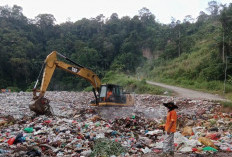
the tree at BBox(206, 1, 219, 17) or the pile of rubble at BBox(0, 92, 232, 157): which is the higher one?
the tree at BBox(206, 1, 219, 17)

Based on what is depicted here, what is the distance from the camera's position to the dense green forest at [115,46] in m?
24.0

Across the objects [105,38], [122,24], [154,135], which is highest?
[122,24]

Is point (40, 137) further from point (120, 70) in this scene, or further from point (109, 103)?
point (120, 70)

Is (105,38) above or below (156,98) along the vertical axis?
above

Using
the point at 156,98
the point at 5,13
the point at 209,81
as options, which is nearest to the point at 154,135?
the point at 156,98

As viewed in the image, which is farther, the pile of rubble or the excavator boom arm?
the excavator boom arm

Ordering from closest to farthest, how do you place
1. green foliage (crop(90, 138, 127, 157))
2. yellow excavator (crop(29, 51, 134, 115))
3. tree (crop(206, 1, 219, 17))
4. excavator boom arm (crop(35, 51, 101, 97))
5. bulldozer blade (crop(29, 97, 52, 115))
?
green foliage (crop(90, 138, 127, 157)) → bulldozer blade (crop(29, 97, 52, 115)) → excavator boom arm (crop(35, 51, 101, 97)) → yellow excavator (crop(29, 51, 134, 115)) → tree (crop(206, 1, 219, 17))

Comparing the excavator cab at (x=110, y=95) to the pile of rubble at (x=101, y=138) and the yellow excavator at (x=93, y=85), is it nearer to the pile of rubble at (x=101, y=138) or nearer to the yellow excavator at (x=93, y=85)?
the yellow excavator at (x=93, y=85)

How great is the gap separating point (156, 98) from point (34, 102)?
1056 centimetres

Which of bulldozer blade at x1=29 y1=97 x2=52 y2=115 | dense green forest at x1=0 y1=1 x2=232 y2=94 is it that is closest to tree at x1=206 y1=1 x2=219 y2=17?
dense green forest at x1=0 y1=1 x2=232 y2=94

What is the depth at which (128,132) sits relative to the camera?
736 cm

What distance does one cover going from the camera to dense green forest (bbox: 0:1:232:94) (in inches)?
945

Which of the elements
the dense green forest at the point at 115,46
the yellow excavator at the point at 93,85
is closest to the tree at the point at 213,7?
the dense green forest at the point at 115,46

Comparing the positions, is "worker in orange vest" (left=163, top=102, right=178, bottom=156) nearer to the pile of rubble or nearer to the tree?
the pile of rubble
